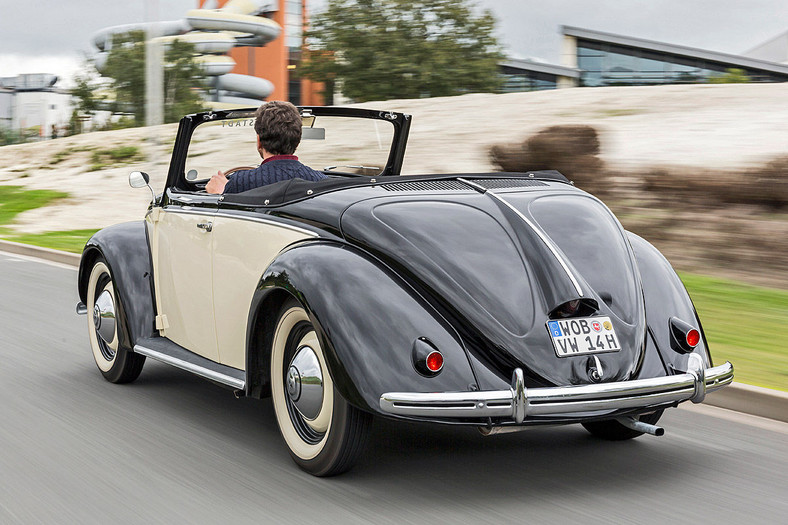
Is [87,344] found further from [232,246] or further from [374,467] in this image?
[374,467]

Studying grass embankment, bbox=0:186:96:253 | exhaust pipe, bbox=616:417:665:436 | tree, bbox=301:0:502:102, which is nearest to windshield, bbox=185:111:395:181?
exhaust pipe, bbox=616:417:665:436

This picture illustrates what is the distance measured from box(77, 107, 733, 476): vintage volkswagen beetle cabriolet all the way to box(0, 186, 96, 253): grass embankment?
1053 cm

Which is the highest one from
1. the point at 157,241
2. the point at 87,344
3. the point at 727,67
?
the point at 727,67

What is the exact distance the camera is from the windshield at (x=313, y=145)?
5.39 meters

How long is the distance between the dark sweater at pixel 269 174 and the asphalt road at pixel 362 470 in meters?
1.16

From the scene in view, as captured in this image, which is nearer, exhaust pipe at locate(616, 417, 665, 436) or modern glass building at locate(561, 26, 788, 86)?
exhaust pipe at locate(616, 417, 665, 436)

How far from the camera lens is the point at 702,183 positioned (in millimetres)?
12344

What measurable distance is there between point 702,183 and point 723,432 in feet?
26.2

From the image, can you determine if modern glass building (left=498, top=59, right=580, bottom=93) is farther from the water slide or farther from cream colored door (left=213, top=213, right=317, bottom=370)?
cream colored door (left=213, top=213, right=317, bottom=370)

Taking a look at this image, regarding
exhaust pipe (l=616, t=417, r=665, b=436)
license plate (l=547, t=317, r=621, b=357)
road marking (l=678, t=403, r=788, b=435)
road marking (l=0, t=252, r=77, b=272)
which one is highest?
license plate (l=547, t=317, r=621, b=357)

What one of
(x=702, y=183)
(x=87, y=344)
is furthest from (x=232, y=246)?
(x=702, y=183)

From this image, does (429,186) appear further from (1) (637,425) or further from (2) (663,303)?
(1) (637,425)

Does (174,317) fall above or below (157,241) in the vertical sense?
below

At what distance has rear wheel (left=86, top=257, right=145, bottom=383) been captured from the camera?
19.1 ft
